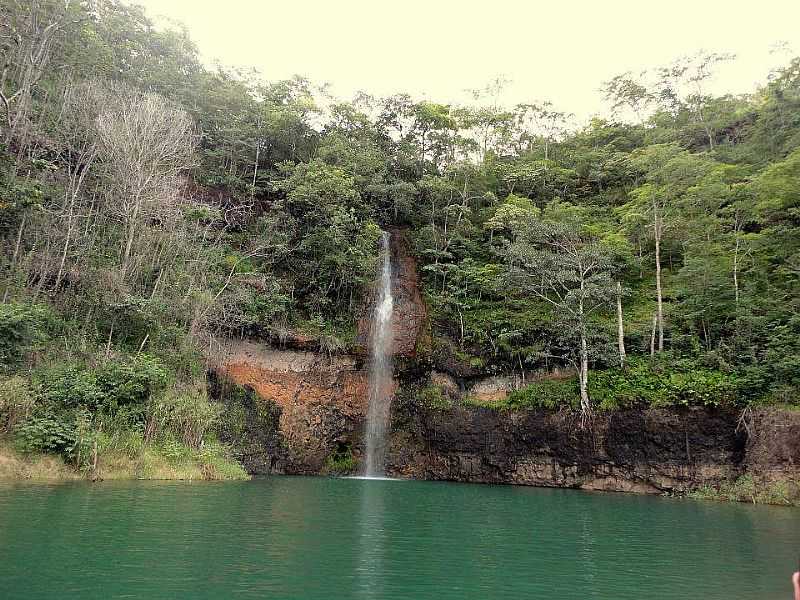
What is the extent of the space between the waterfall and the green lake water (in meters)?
9.15

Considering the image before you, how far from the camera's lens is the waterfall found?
77.9 ft

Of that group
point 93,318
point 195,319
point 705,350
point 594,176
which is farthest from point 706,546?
point 594,176

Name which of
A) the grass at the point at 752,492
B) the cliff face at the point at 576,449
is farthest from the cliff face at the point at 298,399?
the grass at the point at 752,492

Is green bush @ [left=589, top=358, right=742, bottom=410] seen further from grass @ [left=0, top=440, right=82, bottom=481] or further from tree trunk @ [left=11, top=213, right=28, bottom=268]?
tree trunk @ [left=11, top=213, right=28, bottom=268]

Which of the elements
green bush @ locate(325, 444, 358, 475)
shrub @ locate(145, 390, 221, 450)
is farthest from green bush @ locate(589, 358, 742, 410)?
shrub @ locate(145, 390, 221, 450)

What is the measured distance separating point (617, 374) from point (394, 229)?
1458cm

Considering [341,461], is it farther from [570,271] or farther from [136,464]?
[570,271]

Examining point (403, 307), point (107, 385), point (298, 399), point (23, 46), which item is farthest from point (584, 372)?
point (23, 46)

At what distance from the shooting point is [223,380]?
2209 cm

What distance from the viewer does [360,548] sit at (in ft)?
27.9

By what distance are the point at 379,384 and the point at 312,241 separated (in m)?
7.31

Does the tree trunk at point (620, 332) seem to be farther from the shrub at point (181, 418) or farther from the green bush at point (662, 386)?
the shrub at point (181, 418)

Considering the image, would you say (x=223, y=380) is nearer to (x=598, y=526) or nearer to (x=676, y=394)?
(x=598, y=526)

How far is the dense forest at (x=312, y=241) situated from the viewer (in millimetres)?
17609
